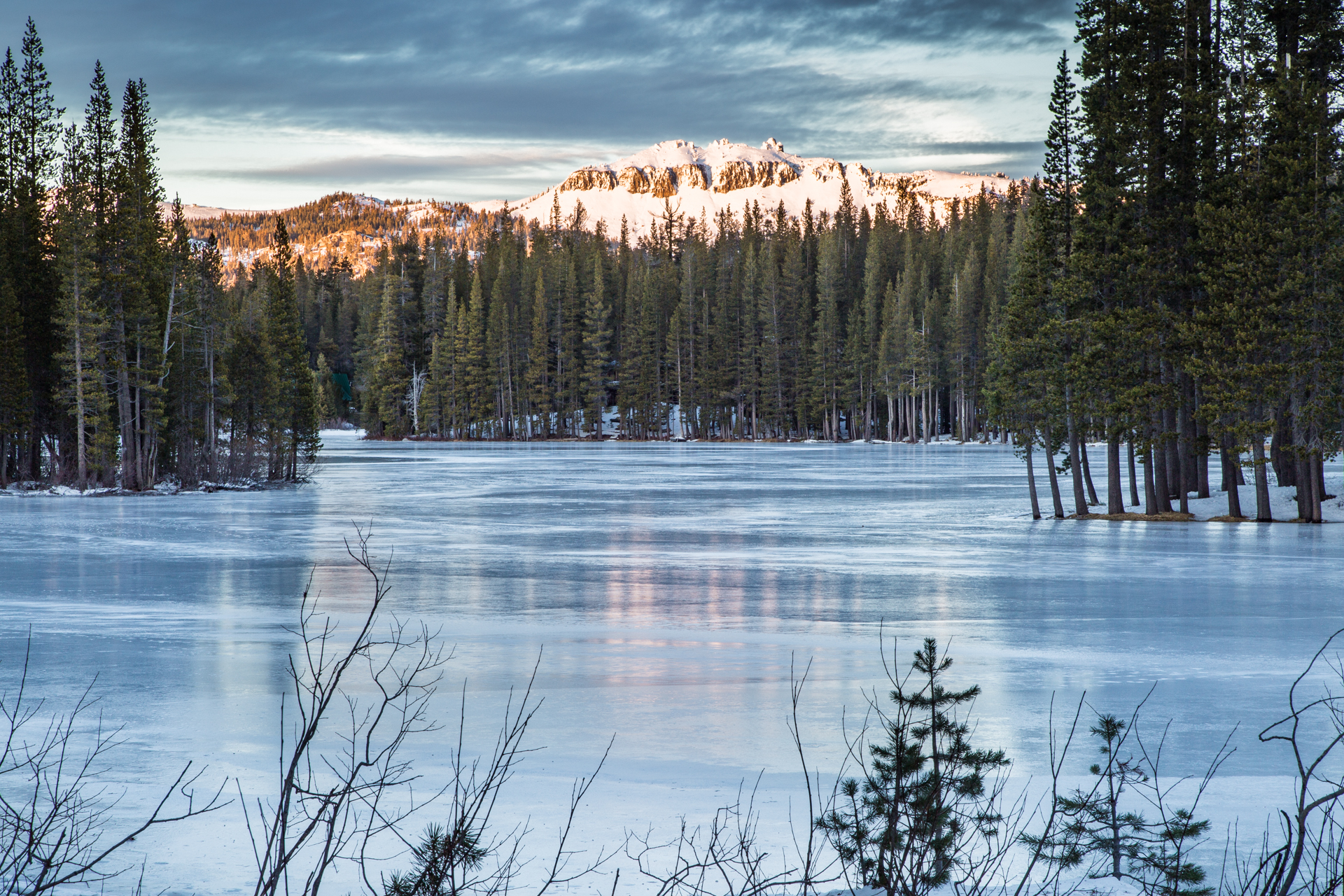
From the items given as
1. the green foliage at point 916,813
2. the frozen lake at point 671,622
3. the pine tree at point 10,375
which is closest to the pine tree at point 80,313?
the pine tree at point 10,375

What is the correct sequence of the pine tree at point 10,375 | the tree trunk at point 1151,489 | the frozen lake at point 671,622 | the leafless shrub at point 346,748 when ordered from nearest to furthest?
the leafless shrub at point 346,748
the frozen lake at point 671,622
the tree trunk at point 1151,489
the pine tree at point 10,375

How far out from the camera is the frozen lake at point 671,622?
22.2ft

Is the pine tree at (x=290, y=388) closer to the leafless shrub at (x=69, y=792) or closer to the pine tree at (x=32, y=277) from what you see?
the pine tree at (x=32, y=277)

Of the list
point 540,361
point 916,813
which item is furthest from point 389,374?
point 916,813

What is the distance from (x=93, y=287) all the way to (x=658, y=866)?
108 feet

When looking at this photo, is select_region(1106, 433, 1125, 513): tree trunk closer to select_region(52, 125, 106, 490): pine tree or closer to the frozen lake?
the frozen lake

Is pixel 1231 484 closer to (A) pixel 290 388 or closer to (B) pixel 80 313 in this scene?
(A) pixel 290 388

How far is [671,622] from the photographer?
11.7 meters

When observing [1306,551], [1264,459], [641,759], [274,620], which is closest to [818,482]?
[1264,459]

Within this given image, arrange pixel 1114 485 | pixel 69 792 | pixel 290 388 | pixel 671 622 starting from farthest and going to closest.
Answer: pixel 290 388
pixel 1114 485
pixel 671 622
pixel 69 792

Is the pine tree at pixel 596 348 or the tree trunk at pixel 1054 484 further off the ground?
A: the pine tree at pixel 596 348

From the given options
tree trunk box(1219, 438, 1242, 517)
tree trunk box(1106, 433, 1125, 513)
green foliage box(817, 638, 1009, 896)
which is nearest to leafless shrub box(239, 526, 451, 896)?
green foliage box(817, 638, 1009, 896)

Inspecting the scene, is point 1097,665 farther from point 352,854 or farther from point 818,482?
point 818,482

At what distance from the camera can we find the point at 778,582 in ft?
47.8
